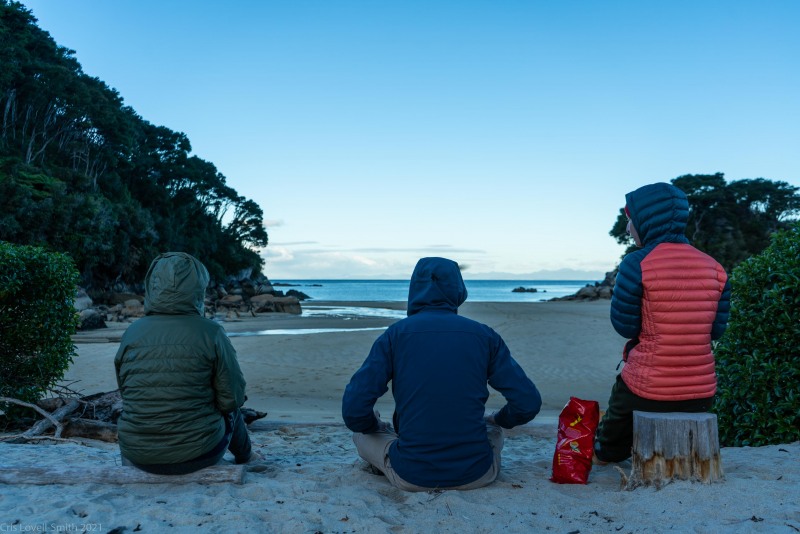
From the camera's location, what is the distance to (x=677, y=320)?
3.58m

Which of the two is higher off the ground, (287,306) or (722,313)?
(722,313)

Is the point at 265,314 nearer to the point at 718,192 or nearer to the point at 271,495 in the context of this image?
the point at 271,495

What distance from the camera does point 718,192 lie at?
50969mm

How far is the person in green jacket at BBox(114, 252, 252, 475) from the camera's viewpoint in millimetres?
3701

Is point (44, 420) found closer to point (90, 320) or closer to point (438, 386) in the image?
point (438, 386)

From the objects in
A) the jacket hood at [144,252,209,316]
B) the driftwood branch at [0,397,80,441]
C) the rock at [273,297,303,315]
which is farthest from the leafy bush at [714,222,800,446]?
the rock at [273,297,303,315]

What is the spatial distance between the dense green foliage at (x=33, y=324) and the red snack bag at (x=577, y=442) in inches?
209

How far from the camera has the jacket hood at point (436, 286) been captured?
363 centimetres

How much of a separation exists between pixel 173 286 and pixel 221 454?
4.23 feet

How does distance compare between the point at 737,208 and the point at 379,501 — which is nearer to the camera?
the point at 379,501

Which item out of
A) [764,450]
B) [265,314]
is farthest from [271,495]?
[265,314]

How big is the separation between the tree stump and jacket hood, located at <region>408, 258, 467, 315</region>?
4.57 feet

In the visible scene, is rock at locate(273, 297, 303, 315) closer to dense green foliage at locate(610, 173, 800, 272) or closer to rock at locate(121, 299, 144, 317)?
rock at locate(121, 299, 144, 317)

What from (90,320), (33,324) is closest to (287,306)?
(90,320)
